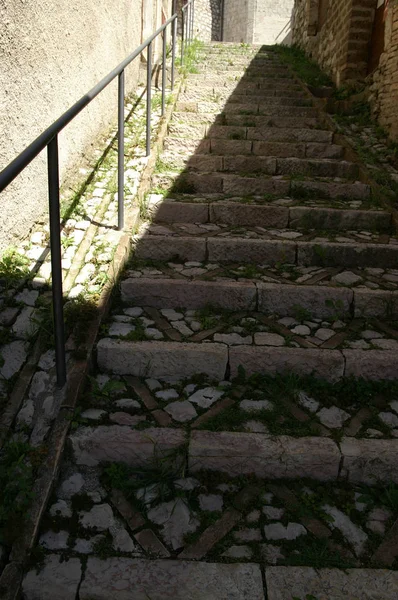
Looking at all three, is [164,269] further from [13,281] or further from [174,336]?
[13,281]

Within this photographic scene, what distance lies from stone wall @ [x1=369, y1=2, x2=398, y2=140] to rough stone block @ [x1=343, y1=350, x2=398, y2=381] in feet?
11.2

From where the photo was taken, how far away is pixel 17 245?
291 centimetres

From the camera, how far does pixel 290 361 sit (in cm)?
241

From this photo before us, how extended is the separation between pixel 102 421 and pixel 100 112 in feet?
11.4

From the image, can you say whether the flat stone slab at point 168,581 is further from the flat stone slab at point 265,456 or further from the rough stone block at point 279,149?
the rough stone block at point 279,149

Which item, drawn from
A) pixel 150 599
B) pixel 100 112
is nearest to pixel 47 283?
pixel 150 599

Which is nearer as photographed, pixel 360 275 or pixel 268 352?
pixel 268 352

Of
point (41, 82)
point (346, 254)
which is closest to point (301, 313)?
point (346, 254)

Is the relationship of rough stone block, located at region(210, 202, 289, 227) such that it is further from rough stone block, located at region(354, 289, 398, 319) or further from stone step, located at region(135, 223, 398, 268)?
rough stone block, located at region(354, 289, 398, 319)

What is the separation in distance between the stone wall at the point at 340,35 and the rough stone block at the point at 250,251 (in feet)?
15.1

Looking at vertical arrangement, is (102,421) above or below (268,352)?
below

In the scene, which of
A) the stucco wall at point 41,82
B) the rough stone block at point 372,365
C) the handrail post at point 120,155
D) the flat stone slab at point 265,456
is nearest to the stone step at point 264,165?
the stucco wall at point 41,82

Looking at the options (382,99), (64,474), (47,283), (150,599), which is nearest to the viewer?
(150,599)

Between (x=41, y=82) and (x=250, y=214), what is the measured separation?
66.6 inches
